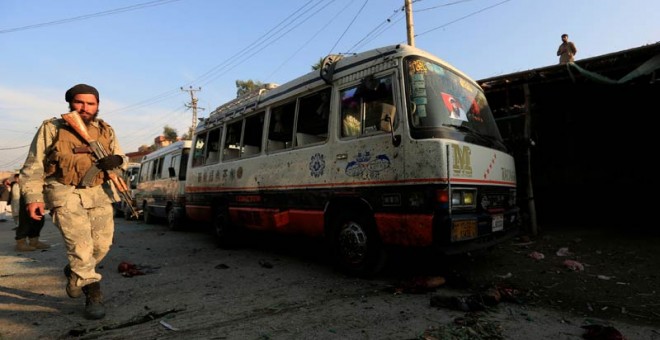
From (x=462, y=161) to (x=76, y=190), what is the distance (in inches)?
140

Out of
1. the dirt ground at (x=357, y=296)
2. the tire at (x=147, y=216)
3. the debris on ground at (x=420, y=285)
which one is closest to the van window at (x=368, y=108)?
the dirt ground at (x=357, y=296)

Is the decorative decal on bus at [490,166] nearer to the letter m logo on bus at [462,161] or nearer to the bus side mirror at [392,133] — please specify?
the letter m logo on bus at [462,161]

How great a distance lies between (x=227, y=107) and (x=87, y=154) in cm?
425

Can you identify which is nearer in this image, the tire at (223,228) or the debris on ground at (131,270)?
the debris on ground at (131,270)

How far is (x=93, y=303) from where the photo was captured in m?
3.28

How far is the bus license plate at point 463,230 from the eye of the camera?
3596 mm

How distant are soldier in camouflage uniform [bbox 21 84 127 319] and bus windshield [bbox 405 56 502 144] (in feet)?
9.52

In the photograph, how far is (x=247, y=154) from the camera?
6406 mm

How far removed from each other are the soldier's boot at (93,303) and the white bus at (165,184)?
712 cm

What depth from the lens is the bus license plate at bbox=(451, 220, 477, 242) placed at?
360cm

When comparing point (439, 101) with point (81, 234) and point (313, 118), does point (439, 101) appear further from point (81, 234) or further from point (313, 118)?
point (81, 234)

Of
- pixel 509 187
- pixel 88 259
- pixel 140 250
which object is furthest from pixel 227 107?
pixel 509 187

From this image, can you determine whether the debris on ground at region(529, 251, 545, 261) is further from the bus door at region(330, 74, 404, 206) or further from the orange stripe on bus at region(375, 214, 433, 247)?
the bus door at region(330, 74, 404, 206)

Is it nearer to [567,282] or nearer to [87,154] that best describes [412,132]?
[567,282]
